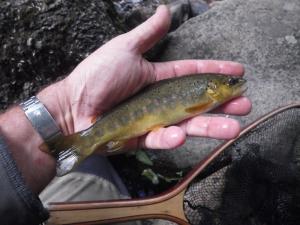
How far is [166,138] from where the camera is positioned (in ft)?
10.1

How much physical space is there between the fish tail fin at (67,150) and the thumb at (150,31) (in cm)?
75

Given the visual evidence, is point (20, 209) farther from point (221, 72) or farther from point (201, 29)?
point (201, 29)

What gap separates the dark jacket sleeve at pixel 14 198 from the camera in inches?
105

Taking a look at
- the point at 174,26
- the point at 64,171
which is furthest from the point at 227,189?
the point at 174,26

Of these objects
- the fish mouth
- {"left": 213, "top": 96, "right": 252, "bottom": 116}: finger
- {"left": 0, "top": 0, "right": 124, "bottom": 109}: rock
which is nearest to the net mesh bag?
{"left": 213, "top": 96, "right": 252, "bottom": 116}: finger

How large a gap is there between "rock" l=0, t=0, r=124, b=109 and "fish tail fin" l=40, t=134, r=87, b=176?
4.26 feet

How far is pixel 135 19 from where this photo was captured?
5273mm

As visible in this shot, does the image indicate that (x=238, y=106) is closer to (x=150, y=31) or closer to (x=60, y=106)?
(x=150, y=31)

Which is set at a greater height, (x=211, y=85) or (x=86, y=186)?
(x=211, y=85)

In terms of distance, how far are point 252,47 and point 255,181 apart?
1631mm

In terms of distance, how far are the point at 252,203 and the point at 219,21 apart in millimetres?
2145

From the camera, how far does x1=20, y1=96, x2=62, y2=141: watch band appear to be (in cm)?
325

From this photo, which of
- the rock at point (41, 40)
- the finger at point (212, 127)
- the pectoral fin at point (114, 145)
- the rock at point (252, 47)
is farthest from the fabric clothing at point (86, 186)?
the finger at point (212, 127)

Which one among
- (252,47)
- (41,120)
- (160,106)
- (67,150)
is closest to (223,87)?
(160,106)
